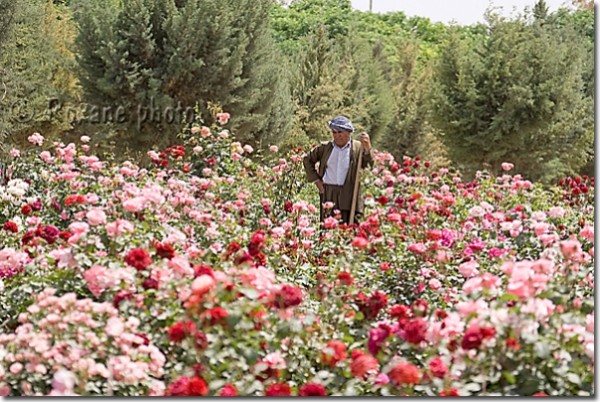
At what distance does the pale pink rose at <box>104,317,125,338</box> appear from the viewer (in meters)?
2.27

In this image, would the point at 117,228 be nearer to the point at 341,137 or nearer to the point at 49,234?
the point at 49,234

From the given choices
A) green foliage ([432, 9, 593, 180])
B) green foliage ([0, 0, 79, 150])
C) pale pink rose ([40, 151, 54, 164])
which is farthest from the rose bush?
green foliage ([432, 9, 593, 180])

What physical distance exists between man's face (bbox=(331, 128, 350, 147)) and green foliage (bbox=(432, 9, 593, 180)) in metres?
11.0

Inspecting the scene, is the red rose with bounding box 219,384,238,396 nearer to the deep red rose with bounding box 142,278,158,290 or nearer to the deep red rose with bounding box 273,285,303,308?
the deep red rose with bounding box 273,285,303,308

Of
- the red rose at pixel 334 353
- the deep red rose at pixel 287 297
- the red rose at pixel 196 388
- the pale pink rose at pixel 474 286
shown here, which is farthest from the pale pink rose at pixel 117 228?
the pale pink rose at pixel 474 286

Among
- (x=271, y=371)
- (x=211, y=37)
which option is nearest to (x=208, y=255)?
(x=271, y=371)

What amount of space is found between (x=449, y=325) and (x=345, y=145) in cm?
399

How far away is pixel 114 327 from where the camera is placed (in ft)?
7.48

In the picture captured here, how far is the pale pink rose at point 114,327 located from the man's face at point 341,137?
3.91 metres

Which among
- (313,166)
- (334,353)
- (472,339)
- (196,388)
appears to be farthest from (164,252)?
(313,166)

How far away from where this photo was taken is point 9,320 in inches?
125

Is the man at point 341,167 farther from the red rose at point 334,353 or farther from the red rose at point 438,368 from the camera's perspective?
the red rose at point 438,368

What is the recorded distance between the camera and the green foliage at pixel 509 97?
16750 mm

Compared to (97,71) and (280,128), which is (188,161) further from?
(280,128)
